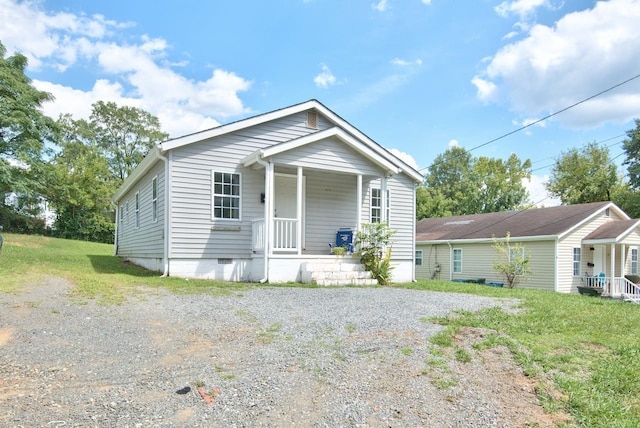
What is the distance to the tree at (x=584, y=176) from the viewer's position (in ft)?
112

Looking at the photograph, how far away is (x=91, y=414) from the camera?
3.26 m

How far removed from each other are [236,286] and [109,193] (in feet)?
85.3

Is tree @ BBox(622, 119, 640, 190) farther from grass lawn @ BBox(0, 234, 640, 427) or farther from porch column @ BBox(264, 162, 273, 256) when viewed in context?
porch column @ BBox(264, 162, 273, 256)

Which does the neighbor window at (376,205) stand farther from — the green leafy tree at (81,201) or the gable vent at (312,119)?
the green leafy tree at (81,201)

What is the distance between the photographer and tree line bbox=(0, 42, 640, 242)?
80.2 ft

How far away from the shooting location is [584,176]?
3678 cm

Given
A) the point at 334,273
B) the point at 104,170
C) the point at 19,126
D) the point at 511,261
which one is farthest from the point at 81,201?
the point at 511,261

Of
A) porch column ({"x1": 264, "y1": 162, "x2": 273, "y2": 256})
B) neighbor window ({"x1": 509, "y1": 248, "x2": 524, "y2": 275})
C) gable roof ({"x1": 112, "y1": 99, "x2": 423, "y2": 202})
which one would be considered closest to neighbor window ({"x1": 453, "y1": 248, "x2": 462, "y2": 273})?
neighbor window ({"x1": 509, "y1": 248, "x2": 524, "y2": 275})

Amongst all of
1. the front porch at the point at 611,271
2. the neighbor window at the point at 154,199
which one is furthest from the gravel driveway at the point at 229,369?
the front porch at the point at 611,271

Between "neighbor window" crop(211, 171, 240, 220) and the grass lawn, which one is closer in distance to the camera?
the grass lawn

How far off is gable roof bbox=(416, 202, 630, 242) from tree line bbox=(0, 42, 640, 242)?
42.5ft

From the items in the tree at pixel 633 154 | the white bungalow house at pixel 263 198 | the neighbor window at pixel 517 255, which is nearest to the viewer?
the white bungalow house at pixel 263 198

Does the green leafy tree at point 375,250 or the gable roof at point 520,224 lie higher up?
the gable roof at point 520,224

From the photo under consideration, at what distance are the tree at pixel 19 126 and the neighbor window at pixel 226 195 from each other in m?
17.5
